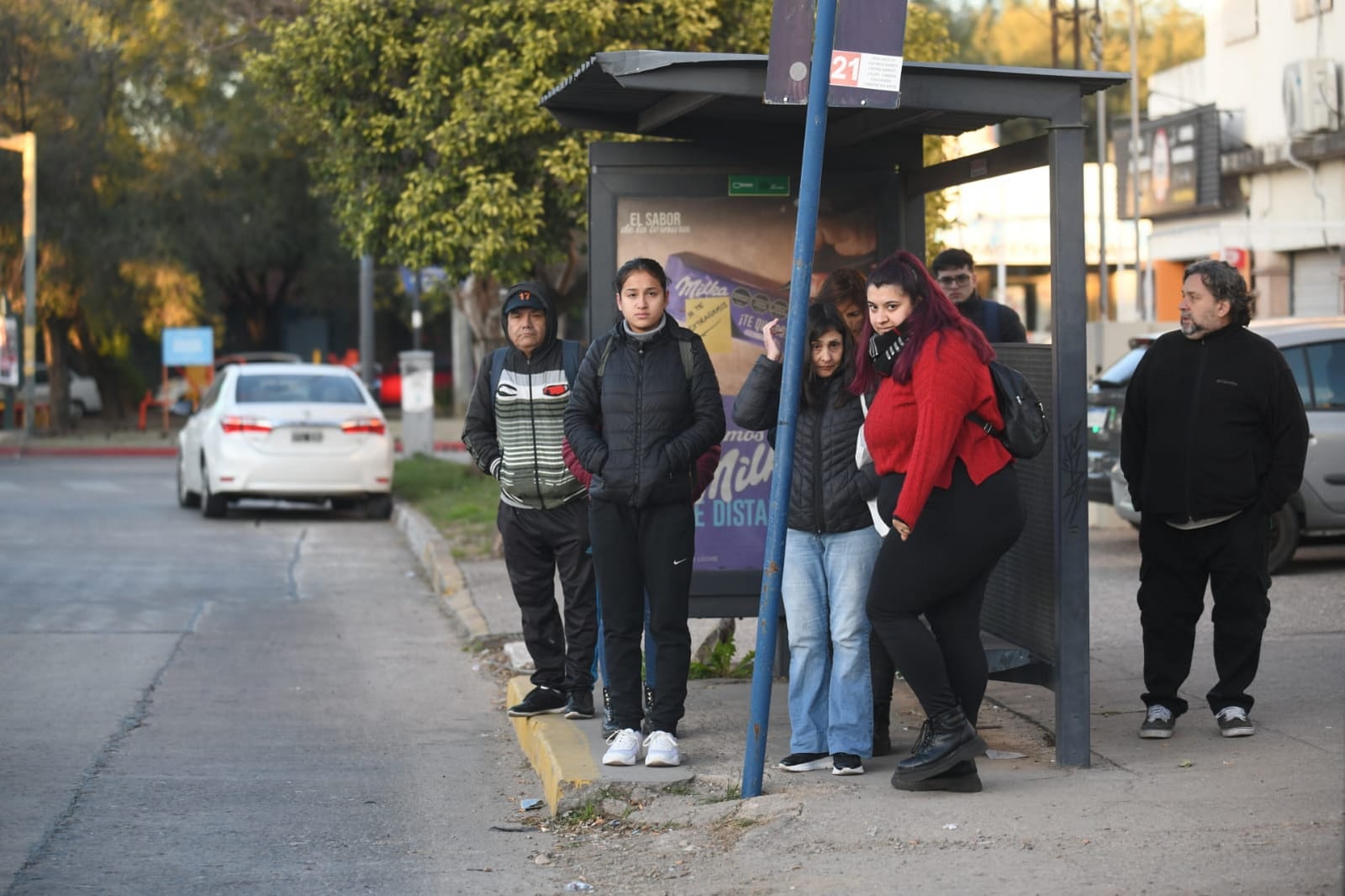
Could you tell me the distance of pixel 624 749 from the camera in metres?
6.29

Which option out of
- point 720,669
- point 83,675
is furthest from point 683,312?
point 83,675

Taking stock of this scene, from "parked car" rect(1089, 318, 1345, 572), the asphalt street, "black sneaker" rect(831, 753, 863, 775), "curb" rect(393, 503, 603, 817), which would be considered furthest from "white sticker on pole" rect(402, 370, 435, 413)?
"black sneaker" rect(831, 753, 863, 775)

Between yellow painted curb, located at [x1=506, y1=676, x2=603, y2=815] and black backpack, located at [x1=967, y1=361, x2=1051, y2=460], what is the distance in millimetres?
1838

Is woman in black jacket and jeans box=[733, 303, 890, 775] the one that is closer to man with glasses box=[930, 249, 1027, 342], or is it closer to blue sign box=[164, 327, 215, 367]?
man with glasses box=[930, 249, 1027, 342]

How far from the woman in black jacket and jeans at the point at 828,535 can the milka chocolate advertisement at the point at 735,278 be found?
1.45m

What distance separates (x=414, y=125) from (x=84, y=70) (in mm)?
19720

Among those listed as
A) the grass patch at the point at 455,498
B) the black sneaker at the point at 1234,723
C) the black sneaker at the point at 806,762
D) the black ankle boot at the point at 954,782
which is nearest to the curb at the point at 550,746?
the black sneaker at the point at 806,762

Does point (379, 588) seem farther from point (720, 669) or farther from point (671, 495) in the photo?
point (671, 495)

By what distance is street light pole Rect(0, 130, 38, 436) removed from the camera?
29.9 m

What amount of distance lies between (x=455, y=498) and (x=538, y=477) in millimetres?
10881

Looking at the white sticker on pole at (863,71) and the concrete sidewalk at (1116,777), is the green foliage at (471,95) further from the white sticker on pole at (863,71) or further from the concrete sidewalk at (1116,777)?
the white sticker on pole at (863,71)

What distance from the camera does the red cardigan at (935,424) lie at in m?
5.41

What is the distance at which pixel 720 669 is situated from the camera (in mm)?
8281

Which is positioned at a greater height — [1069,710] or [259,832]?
[1069,710]
